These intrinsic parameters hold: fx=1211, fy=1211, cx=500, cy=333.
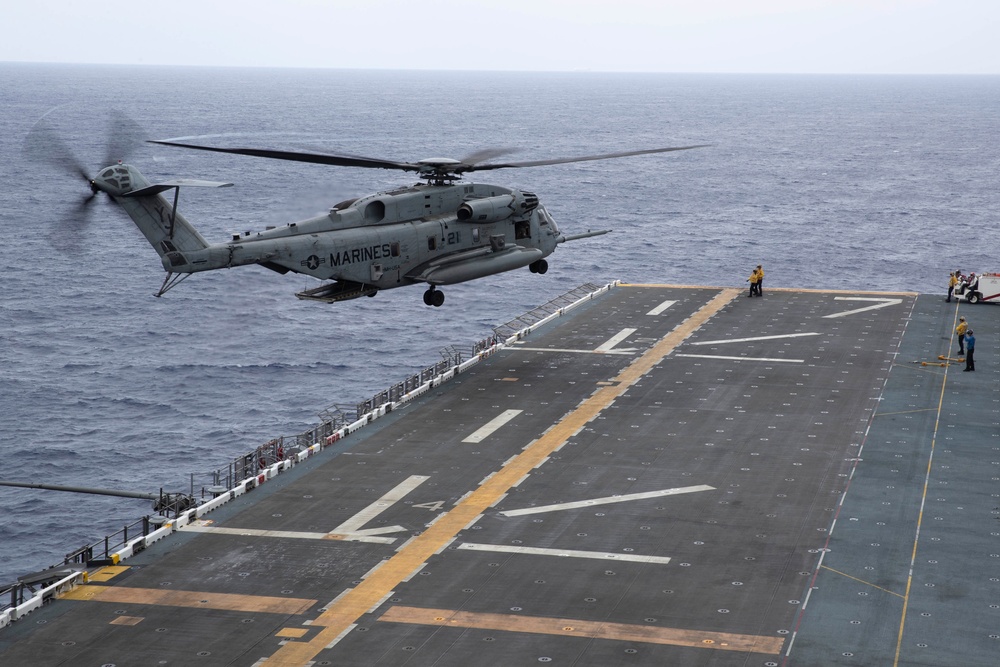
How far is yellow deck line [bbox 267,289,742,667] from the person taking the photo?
3145 cm

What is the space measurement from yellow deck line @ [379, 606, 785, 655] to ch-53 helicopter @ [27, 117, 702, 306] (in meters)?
14.4

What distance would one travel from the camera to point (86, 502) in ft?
191

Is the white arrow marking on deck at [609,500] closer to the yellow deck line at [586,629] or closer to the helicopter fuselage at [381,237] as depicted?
the yellow deck line at [586,629]

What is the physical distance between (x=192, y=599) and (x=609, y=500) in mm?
14766

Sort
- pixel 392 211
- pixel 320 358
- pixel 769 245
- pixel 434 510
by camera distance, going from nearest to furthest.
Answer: pixel 434 510, pixel 392 211, pixel 320 358, pixel 769 245

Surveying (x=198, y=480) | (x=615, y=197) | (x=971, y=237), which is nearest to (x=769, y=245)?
(x=971, y=237)

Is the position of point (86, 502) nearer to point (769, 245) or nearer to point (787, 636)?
A: point (787, 636)

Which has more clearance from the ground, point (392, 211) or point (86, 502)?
point (392, 211)

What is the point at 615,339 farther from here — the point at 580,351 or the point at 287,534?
the point at 287,534

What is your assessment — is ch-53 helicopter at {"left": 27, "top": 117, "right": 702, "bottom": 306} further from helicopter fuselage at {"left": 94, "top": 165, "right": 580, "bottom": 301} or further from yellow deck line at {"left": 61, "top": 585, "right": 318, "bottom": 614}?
yellow deck line at {"left": 61, "top": 585, "right": 318, "bottom": 614}

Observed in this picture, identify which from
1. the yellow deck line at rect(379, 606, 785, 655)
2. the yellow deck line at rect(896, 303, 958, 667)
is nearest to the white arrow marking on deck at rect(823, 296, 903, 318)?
the yellow deck line at rect(896, 303, 958, 667)

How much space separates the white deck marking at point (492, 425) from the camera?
48938 mm

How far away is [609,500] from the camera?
4188 centimetres

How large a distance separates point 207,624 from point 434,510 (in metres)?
10.3
